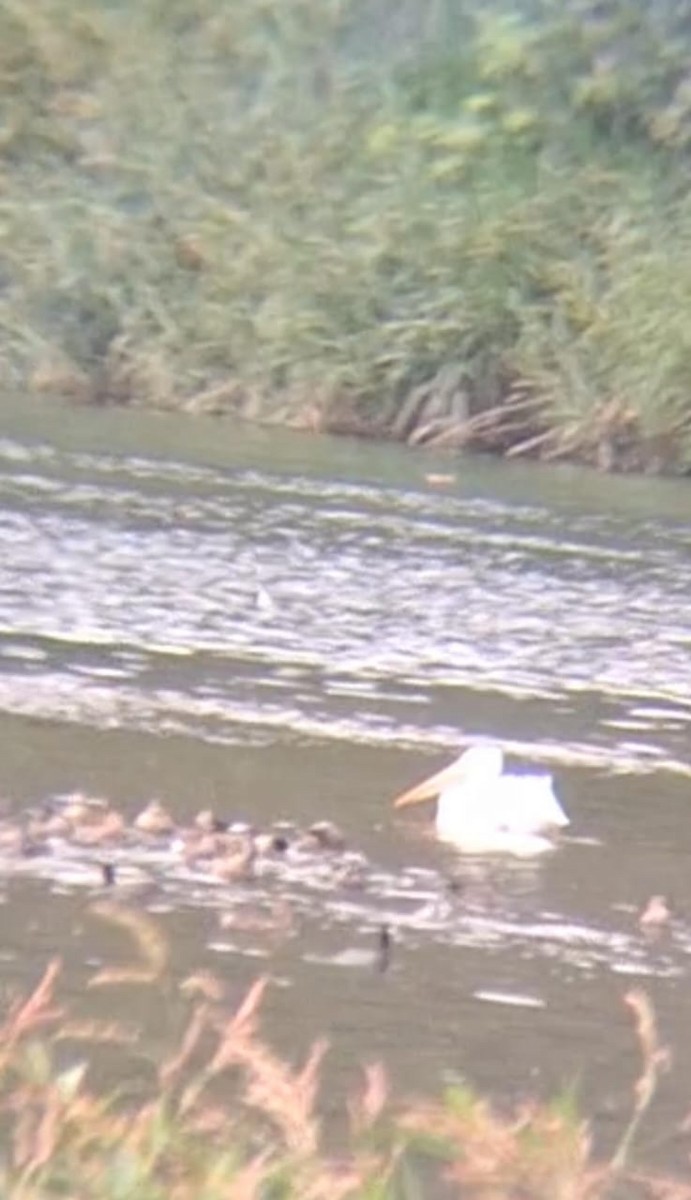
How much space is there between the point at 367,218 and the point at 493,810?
10810mm

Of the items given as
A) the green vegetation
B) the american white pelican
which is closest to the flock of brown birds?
the american white pelican

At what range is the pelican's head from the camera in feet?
24.1

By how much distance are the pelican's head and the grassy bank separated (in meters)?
8.43

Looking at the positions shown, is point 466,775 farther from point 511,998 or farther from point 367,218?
point 367,218

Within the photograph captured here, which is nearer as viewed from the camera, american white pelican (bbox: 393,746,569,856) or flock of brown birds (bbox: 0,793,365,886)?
flock of brown birds (bbox: 0,793,365,886)

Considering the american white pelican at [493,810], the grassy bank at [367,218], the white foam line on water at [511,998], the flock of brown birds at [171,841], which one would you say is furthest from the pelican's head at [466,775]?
the grassy bank at [367,218]

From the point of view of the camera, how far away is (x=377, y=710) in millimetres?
8695

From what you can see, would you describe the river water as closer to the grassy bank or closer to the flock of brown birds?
the flock of brown birds

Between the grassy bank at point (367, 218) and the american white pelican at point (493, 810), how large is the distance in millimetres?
8601

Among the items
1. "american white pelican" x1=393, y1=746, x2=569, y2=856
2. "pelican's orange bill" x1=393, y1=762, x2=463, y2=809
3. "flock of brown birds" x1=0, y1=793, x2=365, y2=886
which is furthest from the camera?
"pelican's orange bill" x1=393, y1=762, x2=463, y2=809

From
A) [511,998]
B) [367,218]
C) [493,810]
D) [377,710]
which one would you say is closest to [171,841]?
[493,810]

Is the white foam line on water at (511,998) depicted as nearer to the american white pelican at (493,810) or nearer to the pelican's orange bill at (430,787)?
the american white pelican at (493,810)

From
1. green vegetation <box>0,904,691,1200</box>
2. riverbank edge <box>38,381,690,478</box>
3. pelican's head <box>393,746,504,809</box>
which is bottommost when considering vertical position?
riverbank edge <box>38,381,690,478</box>

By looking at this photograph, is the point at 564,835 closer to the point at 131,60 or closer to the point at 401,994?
the point at 401,994
